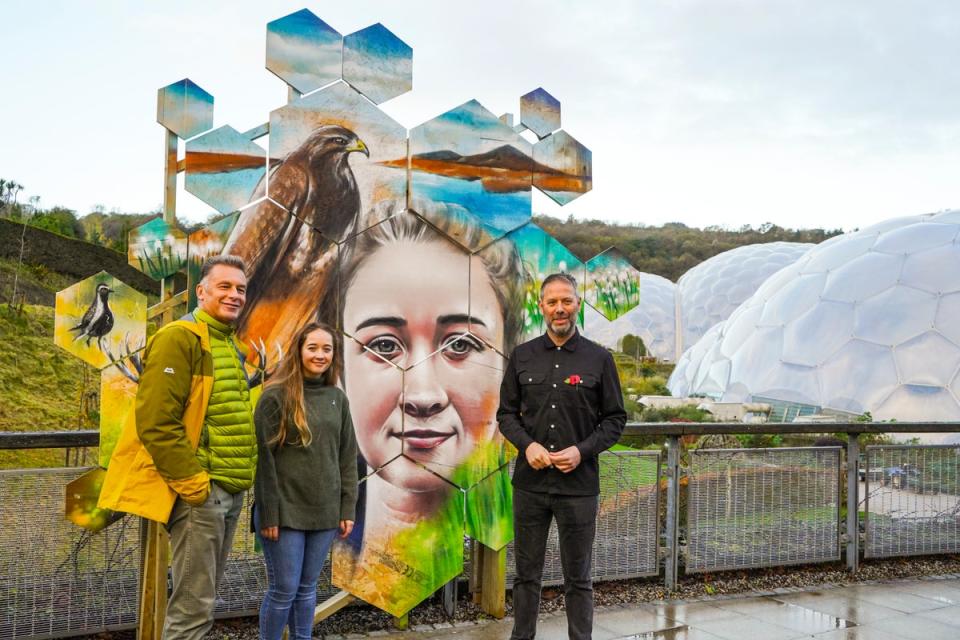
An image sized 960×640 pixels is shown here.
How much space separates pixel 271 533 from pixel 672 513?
2945 millimetres

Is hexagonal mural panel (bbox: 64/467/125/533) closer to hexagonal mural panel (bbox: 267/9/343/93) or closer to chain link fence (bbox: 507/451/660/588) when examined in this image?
hexagonal mural panel (bbox: 267/9/343/93)

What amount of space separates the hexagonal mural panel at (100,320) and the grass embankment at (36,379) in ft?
12.1

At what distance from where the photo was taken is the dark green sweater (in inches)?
127

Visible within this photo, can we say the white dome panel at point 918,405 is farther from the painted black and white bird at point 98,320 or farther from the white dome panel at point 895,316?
the painted black and white bird at point 98,320

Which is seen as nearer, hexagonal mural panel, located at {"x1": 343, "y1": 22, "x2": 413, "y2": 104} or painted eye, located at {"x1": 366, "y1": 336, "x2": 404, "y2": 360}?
hexagonal mural panel, located at {"x1": 343, "y1": 22, "x2": 413, "y2": 104}

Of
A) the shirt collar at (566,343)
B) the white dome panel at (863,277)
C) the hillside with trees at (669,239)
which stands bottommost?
the shirt collar at (566,343)

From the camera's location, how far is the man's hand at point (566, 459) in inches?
139

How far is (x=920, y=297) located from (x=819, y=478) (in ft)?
29.7

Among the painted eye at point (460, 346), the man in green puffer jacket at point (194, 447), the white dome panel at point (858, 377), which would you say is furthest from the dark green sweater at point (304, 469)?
the white dome panel at point (858, 377)

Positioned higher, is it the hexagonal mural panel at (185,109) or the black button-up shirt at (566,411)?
the hexagonal mural panel at (185,109)

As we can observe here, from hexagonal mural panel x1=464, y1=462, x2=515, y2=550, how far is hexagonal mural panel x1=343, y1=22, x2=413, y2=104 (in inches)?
86.1

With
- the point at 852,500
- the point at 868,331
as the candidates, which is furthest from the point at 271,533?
the point at 868,331

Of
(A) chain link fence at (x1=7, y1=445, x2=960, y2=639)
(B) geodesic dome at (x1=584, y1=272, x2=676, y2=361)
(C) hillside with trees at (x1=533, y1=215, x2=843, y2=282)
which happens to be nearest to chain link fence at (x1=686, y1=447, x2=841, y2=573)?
(A) chain link fence at (x1=7, y1=445, x2=960, y2=639)

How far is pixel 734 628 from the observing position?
4645 mm
